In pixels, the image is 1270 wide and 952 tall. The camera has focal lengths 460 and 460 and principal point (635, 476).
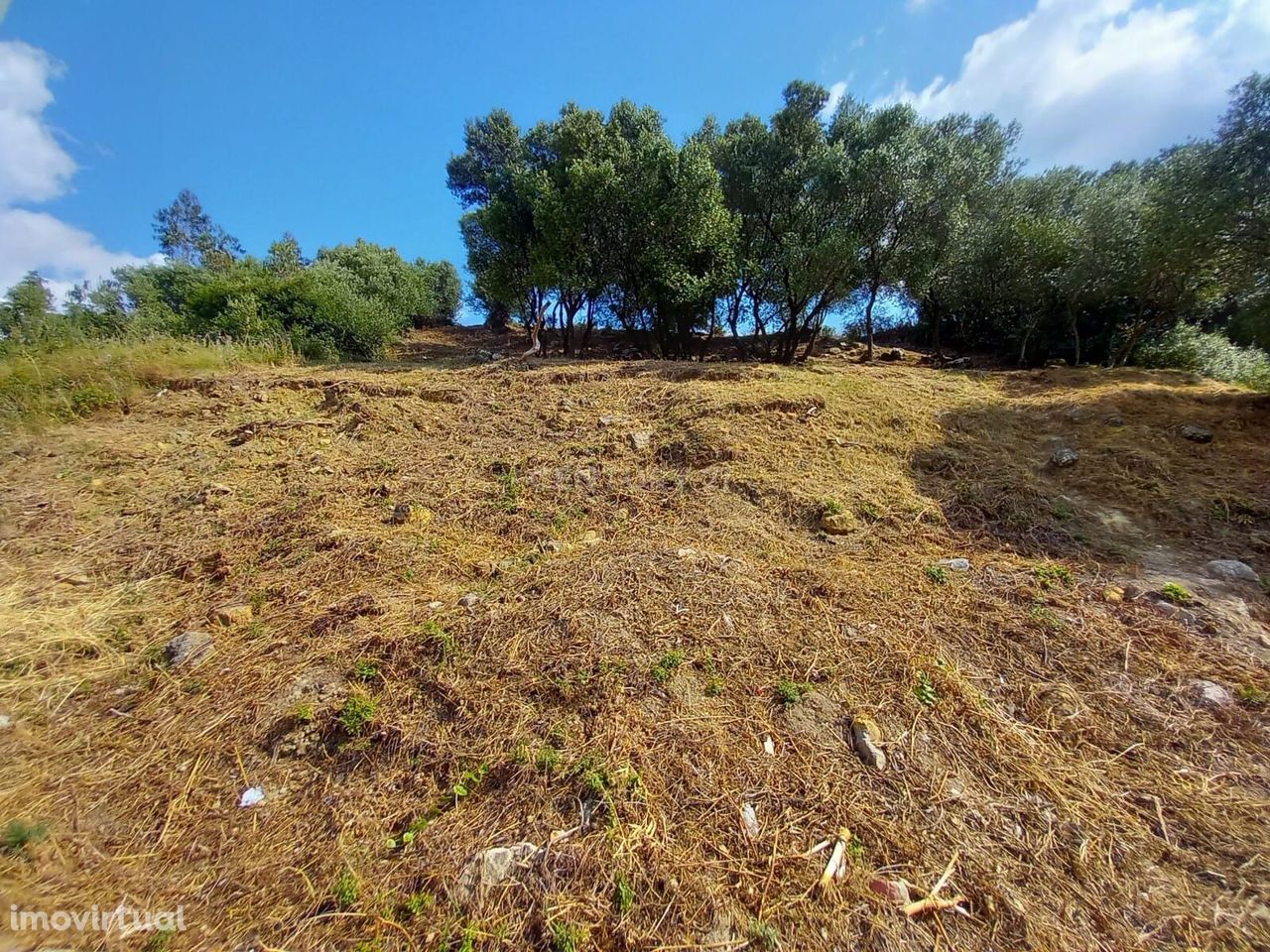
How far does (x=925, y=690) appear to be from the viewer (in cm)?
275

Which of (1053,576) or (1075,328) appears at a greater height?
(1075,328)

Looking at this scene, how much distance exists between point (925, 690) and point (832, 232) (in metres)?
11.3

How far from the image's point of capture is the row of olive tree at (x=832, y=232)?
1052 centimetres

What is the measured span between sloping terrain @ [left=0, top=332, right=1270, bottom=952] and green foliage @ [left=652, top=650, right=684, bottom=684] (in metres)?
0.02

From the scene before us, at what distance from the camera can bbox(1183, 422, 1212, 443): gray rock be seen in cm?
584

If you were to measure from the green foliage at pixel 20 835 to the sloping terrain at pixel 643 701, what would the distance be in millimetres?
26

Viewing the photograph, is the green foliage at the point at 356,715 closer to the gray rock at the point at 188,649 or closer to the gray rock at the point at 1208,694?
the gray rock at the point at 188,649

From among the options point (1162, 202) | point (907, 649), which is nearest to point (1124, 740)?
point (907, 649)

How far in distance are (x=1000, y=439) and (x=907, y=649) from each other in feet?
16.3

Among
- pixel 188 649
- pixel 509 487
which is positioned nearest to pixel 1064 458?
pixel 509 487

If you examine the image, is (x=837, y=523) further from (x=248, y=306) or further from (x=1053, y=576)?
(x=248, y=306)

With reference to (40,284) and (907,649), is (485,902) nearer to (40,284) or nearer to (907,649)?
(907,649)

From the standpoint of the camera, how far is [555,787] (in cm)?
230
